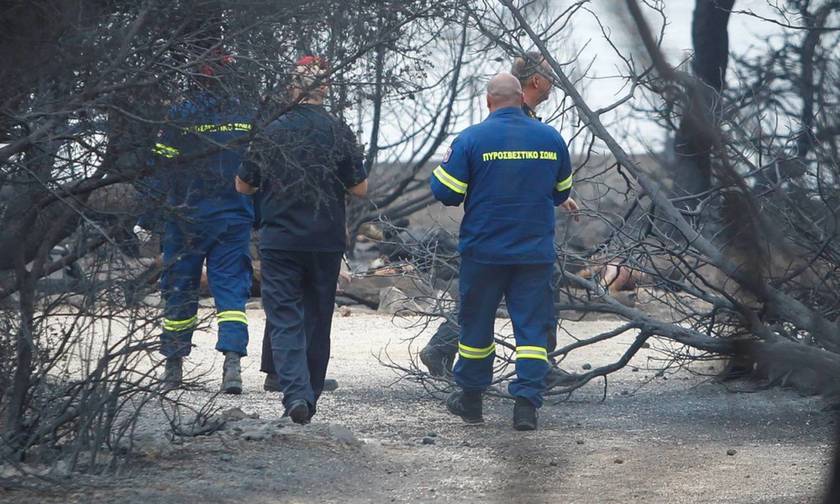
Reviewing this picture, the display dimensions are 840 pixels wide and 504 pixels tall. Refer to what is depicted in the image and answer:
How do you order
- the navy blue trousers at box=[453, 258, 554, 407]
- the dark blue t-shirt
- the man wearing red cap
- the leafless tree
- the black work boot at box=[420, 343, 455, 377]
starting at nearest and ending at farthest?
the leafless tree, the dark blue t-shirt, the man wearing red cap, the navy blue trousers at box=[453, 258, 554, 407], the black work boot at box=[420, 343, 455, 377]

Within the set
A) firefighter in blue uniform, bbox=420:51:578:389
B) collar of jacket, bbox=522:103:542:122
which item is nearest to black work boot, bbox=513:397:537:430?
firefighter in blue uniform, bbox=420:51:578:389

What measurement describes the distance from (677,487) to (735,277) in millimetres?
3533

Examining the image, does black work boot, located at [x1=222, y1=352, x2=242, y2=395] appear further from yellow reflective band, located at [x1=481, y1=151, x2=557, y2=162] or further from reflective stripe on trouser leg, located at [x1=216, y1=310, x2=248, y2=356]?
yellow reflective band, located at [x1=481, y1=151, x2=557, y2=162]

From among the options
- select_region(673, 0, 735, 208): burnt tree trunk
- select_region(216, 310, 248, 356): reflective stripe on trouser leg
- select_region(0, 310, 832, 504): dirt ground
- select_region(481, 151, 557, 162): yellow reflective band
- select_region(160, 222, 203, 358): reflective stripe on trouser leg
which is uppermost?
select_region(481, 151, 557, 162): yellow reflective band

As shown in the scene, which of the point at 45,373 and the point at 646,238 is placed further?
the point at 646,238

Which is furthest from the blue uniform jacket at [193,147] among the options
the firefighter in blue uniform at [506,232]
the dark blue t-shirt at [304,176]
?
the firefighter in blue uniform at [506,232]

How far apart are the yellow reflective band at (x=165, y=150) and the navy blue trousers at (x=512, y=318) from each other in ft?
7.15

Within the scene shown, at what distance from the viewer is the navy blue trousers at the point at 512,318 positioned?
6.36m

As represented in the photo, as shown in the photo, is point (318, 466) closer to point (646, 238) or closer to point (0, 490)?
point (0, 490)

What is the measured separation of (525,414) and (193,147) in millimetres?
2440

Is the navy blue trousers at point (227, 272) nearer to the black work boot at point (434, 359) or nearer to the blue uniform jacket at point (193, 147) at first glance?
the black work boot at point (434, 359)

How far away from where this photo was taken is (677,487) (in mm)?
4840

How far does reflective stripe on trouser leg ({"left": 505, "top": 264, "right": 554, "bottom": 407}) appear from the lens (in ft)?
20.9

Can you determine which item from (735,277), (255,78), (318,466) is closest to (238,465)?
(318,466)
